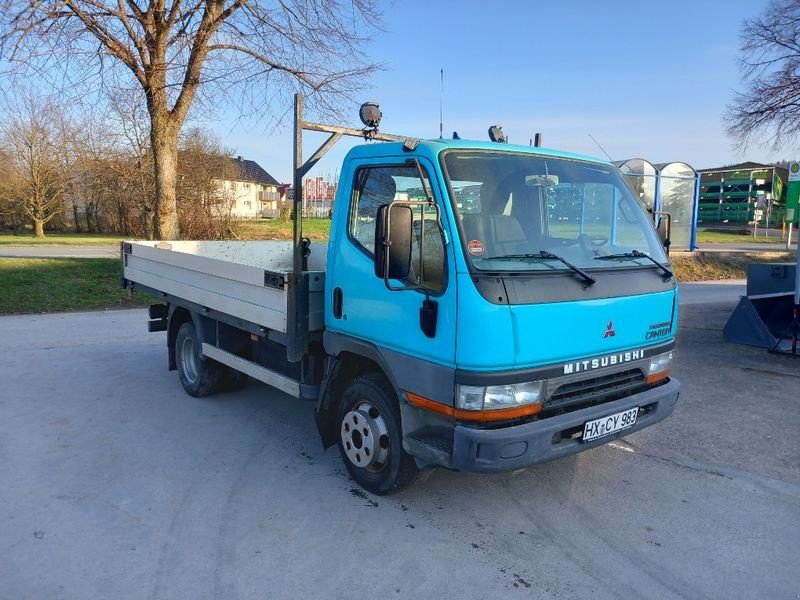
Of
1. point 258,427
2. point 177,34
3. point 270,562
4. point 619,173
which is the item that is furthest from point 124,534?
point 177,34

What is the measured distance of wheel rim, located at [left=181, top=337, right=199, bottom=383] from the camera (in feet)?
21.4

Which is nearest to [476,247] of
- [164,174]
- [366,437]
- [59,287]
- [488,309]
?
[488,309]

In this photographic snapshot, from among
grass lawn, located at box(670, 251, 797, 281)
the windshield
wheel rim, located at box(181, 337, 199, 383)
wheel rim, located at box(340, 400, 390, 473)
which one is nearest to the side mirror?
the windshield

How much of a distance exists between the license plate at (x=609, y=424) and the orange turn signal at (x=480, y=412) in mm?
381

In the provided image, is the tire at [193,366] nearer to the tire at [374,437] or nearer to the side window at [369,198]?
the tire at [374,437]

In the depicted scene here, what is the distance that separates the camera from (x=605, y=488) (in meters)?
4.34

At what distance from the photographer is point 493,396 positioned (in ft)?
11.0

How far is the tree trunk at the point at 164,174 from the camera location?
45.8 ft

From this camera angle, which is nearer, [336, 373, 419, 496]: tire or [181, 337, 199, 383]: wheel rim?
[336, 373, 419, 496]: tire

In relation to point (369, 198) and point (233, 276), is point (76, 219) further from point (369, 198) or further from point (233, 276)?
point (369, 198)

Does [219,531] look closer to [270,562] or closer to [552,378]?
[270,562]

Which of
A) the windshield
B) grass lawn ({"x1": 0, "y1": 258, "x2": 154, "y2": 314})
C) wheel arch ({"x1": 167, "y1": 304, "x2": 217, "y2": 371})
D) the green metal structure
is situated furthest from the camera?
the green metal structure

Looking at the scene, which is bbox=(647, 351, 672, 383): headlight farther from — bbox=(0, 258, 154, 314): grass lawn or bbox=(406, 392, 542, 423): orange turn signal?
bbox=(0, 258, 154, 314): grass lawn

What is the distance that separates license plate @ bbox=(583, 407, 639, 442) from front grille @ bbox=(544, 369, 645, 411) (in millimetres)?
124
